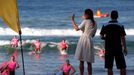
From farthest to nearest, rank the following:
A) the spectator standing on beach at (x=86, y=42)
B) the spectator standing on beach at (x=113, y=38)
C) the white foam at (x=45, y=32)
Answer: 1. the white foam at (x=45, y=32)
2. the spectator standing on beach at (x=86, y=42)
3. the spectator standing on beach at (x=113, y=38)

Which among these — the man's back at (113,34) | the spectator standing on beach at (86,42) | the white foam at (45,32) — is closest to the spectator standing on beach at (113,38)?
the man's back at (113,34)

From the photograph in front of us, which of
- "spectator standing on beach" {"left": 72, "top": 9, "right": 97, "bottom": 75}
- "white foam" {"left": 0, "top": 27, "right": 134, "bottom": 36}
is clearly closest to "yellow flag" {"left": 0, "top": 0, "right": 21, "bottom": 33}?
"spectator standing on beach" {"left": 72, "top": 9, "right": 97, "bottom": 75}

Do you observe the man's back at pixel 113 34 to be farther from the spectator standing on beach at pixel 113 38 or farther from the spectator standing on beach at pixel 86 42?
the spectator standing on beach at pixel 86 42

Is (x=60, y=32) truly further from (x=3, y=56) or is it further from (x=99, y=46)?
(x=3, y=56)

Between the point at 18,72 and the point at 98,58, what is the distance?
5.32 metres

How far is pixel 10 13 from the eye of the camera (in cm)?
712

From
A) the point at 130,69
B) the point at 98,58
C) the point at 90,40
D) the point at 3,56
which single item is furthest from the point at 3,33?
the point at 90,40

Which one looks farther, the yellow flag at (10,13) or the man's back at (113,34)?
the man's back at (113,34)

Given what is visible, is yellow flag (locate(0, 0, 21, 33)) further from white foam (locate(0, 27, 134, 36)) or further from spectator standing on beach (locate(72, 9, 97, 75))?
white foam (locate(0, 27, 134, 36))

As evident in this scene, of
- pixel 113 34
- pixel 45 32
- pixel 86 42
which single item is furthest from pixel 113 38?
pixel 45 32

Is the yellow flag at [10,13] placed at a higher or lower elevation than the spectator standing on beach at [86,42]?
higher

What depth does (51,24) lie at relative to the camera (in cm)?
4597

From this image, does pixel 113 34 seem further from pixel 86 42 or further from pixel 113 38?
pixel 86 42

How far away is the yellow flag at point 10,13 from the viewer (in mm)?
7029
